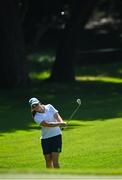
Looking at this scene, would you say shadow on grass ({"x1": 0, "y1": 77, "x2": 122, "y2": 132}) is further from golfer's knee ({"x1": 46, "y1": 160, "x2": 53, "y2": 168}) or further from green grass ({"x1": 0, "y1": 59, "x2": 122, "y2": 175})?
golfer's knee ({"x1": 46, "y1": 160, "x2": 53, "y2": 168})

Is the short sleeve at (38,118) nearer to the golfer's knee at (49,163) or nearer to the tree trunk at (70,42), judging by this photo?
the golfer's knee at (49,163)

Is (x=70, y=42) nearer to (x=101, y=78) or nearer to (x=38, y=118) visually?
(x=101, y=78)

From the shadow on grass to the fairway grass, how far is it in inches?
56.0

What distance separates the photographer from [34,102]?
48.8 feet

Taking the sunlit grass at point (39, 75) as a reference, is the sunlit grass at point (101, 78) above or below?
above

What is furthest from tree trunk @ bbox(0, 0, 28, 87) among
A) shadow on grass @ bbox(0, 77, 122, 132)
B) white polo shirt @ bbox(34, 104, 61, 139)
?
white polo shirt @ bbox(34, 104, 61, 139)

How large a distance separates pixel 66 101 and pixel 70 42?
9.50 meters

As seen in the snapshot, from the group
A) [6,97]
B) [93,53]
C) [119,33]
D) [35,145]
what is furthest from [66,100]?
[119,33]

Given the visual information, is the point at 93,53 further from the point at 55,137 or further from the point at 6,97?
the point at 55,137

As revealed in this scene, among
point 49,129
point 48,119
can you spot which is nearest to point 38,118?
point 48,119

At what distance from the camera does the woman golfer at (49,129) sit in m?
14.8

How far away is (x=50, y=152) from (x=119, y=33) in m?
54.3

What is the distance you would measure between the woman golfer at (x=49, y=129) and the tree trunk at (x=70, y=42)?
2728 cm

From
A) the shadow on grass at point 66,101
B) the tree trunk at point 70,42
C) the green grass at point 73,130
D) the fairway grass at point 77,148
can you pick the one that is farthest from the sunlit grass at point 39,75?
the fairway grass at point 77,148
